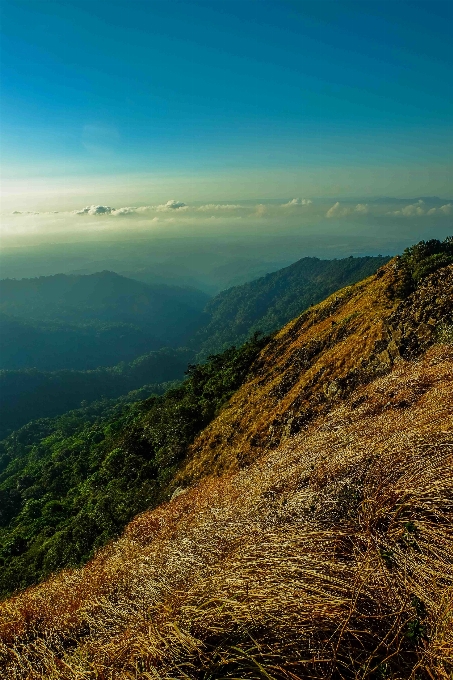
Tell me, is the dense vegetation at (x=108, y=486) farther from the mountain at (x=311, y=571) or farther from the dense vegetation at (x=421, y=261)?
the dense vegetation at (x=421, y=261)

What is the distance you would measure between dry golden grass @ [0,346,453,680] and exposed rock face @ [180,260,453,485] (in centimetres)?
627

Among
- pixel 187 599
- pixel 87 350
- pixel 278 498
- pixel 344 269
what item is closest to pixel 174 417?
pixel 278 498

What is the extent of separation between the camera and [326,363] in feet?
49.2

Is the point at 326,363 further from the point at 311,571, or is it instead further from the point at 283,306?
the point at 283,306

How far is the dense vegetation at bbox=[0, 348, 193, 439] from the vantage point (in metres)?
111

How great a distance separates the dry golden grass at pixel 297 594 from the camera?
2.62m

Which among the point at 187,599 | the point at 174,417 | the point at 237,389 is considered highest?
the point at 187,599

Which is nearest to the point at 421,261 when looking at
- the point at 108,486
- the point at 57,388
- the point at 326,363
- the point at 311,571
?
the point at 326,363

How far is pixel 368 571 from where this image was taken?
3.15 meters

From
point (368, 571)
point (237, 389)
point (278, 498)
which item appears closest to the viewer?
point (368, 571)

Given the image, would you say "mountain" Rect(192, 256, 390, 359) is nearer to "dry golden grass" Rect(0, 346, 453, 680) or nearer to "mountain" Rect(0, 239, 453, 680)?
"mountain" Rect(0, 239, 453, 680)

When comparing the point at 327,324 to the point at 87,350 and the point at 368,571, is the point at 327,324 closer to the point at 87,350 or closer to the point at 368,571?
the point at 368,571

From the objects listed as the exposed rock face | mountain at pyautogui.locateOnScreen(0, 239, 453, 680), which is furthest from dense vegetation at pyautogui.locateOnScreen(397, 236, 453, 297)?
mountain at pyautogui.locateOnScreen(0, 239, 453, 680)

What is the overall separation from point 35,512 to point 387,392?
30.8 metres
